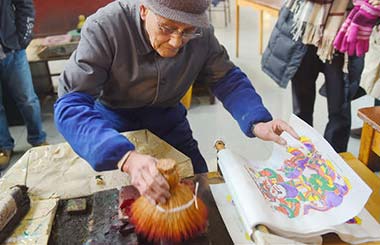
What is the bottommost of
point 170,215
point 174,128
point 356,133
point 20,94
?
point 356,133

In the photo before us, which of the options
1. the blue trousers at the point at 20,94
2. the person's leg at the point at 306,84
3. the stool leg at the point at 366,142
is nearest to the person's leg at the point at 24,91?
the blue trousers at the point at 20,94

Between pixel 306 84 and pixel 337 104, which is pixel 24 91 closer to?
pixel 306 84

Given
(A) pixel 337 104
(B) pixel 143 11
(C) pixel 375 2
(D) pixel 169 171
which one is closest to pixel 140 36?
(B) pixel 143 11

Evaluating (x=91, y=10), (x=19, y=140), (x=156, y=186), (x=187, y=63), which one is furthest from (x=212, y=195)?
(x=91, y=10)

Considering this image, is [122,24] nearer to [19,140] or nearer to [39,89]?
[19,140]

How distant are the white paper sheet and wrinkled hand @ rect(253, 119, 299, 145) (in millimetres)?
16

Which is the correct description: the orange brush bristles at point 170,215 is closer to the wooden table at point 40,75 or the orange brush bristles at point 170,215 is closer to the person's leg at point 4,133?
the person's leg at point 4,133

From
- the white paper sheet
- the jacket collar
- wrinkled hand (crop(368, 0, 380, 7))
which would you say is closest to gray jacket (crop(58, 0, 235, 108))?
the jacket collar

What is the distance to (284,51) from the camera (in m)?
1.87

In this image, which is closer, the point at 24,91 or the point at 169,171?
the point at 169,171

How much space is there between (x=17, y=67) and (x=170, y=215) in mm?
1768

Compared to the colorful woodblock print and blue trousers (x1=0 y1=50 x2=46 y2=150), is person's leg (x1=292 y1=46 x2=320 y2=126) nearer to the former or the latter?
the colorful woodblock print

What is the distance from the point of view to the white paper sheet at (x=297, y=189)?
2.61 feet

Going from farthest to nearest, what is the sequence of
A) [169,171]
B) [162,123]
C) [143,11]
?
[162,123] < [143,11] < [169,171]
